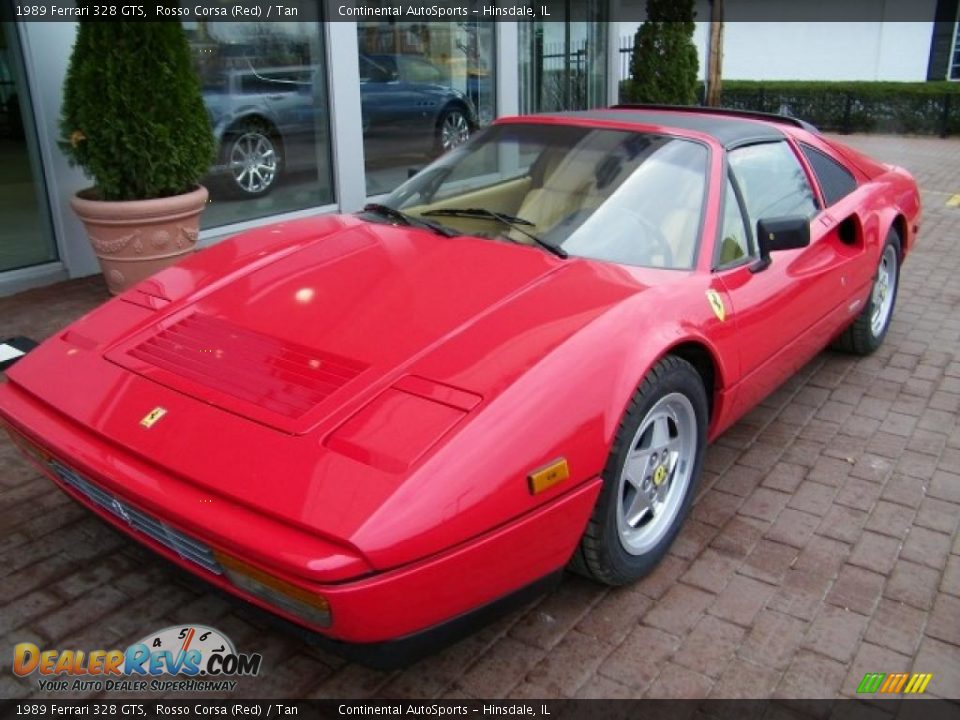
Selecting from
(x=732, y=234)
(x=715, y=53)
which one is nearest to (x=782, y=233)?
(x=732, y=234)

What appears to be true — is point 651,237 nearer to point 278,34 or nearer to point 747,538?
point 747,538

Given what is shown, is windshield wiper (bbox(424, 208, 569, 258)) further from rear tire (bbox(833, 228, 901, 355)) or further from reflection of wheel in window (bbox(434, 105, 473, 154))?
reflection of wheel in window (bbox(434, 105, 473, 154))

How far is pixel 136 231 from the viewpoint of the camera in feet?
16.6

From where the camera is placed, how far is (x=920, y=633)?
96.5 inches

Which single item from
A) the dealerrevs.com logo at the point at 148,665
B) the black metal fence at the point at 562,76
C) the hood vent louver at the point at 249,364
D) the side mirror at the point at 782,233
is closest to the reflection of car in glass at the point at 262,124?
the black metal fence at the point at 562,76

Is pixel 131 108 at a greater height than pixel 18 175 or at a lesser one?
greater

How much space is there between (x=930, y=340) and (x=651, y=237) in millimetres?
2873

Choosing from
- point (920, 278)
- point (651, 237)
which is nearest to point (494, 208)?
point (651, 237)

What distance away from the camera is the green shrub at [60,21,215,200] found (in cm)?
486

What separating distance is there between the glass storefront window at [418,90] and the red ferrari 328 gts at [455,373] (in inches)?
190

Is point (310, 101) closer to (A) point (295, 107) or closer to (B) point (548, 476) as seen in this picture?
(A) point (295, 107)

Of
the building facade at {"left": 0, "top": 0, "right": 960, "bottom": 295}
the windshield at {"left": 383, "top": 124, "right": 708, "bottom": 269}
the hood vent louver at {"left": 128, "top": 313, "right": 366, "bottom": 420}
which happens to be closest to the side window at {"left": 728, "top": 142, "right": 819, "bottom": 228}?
the windshield at {"left": 383, "top": 124, "right": 708, "bottom": 269}

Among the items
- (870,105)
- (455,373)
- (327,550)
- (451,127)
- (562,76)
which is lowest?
(327,550)

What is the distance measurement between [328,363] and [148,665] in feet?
3.12
